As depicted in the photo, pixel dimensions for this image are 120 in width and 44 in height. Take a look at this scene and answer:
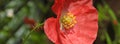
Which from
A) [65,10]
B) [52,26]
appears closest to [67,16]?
[65,10]

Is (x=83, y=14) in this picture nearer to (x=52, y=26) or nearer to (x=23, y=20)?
(x=52, y=26)

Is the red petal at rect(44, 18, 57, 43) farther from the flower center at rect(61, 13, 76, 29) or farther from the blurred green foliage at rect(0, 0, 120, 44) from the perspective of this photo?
the blurred green foliage at rect(0, 0, 120, 44)

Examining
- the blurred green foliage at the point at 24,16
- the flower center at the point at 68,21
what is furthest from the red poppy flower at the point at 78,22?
the blurred green foliage at the point at 24,16

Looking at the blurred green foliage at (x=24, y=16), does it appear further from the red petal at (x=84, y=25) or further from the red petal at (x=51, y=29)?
the red petal at (x=51, y=29)

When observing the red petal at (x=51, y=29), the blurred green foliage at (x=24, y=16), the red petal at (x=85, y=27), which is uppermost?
the red petal at (x=51, y=29)

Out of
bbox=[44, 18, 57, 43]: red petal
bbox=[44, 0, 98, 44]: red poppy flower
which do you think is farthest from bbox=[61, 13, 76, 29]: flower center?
bbox=[44, 18, 57, 43]: red petal

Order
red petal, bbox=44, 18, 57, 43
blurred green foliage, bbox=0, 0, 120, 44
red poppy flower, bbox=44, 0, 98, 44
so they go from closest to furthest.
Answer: red petal, bbox=44, 18, 57, 43, red poppy flower, bbox=44, 0, 98, 44, blurred green foliage, bbox=0, 0, 120, 44
